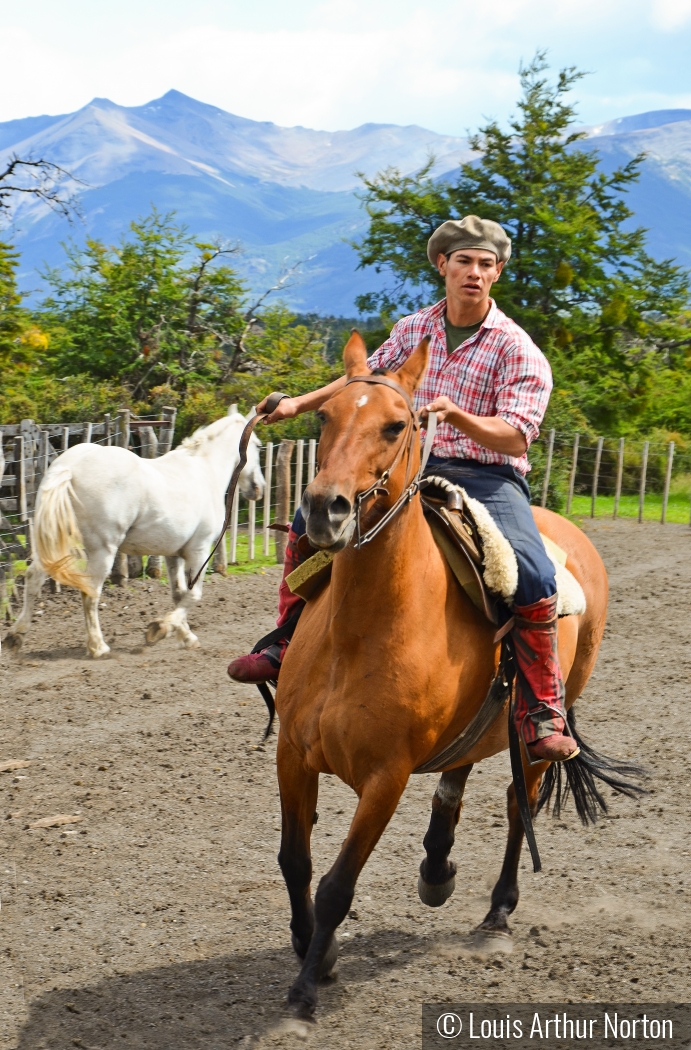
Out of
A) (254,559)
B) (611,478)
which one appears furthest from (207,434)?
(611,478)

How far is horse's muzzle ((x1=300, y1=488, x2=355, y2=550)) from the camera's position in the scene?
96.8 inches

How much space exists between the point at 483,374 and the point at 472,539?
0.64m

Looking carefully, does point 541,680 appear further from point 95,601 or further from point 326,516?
point 95,601

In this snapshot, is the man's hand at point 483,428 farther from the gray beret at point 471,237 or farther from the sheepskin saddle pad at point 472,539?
the gray beret at point 471,237

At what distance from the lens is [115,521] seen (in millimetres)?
8555

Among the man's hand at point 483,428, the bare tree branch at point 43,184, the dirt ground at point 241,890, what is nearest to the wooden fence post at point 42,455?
the dirt ground at point 241,890

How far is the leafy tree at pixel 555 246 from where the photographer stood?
2305cm

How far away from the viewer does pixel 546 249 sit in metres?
22.9

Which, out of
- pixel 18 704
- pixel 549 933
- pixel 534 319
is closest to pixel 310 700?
pixel 549 933

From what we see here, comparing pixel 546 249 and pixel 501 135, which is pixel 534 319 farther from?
pixel 501 135

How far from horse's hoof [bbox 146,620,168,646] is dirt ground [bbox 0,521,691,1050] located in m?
1.00

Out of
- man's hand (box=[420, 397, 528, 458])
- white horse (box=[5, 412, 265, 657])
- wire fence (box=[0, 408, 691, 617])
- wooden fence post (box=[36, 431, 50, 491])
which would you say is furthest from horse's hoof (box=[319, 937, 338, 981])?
wooden fence post (box=[36, 431, 50, 491])

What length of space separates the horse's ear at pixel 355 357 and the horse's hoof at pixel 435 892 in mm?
2211

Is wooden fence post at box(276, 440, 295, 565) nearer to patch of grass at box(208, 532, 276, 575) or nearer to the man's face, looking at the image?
patch of grass at box(208, 532, 276, 575)
